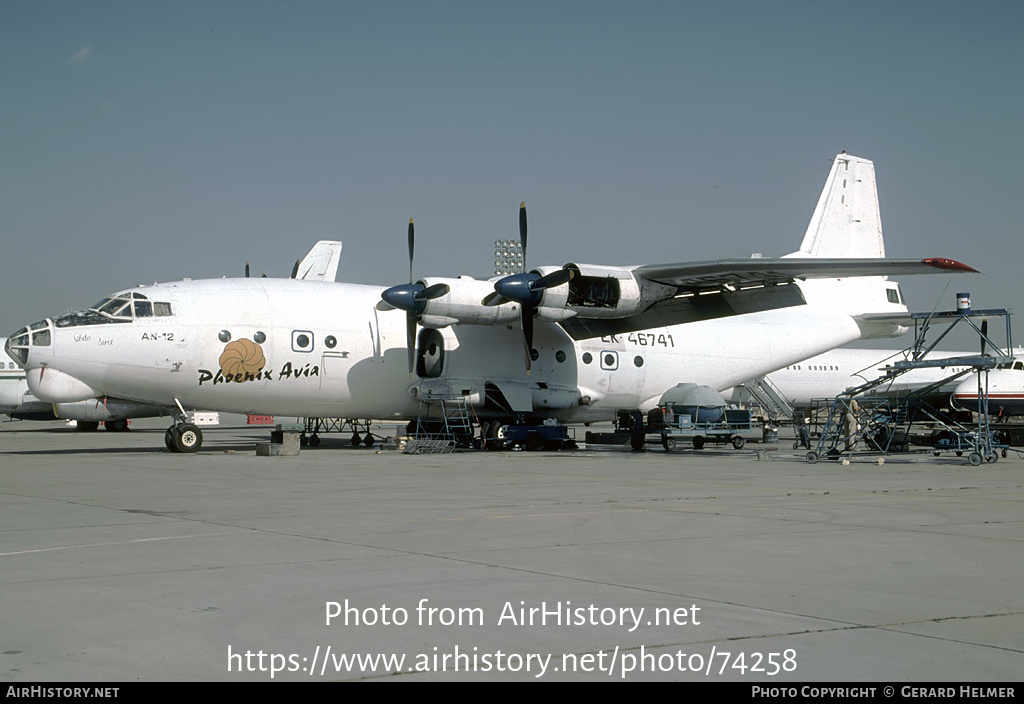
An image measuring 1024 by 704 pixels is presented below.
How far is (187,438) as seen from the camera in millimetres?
23672

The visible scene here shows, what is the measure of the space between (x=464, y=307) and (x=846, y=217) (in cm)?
1509

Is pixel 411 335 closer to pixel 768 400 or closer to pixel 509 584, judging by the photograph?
pixel 768 400

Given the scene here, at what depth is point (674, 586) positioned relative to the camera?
21.8 feet

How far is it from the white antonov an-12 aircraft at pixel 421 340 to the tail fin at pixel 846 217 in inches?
118

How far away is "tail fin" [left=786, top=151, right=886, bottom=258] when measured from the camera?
32.2m

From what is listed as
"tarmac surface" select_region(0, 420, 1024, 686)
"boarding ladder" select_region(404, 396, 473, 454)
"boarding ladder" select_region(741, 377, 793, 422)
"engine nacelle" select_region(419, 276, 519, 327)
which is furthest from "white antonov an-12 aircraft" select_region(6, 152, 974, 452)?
"tarmac surface" select_region(0, 420, 1024, 686)

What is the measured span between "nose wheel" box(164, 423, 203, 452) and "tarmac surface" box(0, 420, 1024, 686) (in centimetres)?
987

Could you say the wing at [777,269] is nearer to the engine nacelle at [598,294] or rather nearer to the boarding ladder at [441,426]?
the engine nacelle at [598,294]

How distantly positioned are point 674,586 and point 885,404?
61.8ft

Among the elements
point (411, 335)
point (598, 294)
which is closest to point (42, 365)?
point (411, 335)

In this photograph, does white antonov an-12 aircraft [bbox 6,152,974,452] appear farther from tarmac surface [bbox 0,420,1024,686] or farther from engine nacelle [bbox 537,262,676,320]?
tarmac surface [bbox 0,420,1024,686]

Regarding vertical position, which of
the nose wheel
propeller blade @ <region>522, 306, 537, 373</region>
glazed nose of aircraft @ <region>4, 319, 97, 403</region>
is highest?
propeller blade @ <region>522, 306, 537, 373</region>

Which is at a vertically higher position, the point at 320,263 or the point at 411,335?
the point at 320,263
